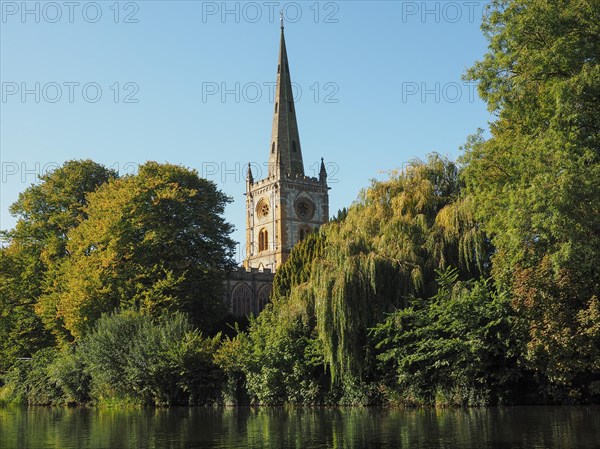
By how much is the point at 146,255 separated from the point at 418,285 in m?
18.2

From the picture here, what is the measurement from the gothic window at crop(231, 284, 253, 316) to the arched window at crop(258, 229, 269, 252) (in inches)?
621

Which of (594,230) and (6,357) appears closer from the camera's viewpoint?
(594,230)

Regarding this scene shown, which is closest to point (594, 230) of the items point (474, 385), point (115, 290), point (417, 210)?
point (474, 385)

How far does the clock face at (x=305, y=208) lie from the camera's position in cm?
9800

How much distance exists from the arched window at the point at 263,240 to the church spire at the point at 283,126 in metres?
7.56

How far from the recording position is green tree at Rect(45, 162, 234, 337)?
131 feet

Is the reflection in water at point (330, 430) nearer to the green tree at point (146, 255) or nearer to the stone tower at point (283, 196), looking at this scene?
the green tree at point (146, 255)

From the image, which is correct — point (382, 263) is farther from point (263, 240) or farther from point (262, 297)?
point (263, 240)

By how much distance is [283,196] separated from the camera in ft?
316

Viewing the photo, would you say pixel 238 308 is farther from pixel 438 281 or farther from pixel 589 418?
pixel 589 418

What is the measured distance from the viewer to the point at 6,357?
46469mm

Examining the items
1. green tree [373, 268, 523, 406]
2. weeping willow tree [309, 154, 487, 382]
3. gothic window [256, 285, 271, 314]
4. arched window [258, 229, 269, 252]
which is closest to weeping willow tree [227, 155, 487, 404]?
weeping willow tree [309, 154, 487, 382]

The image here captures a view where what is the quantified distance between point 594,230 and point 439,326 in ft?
19.3

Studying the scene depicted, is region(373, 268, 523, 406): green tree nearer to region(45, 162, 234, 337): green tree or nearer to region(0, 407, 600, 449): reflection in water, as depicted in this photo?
region(0, 407, 600, 449): reflection in water
